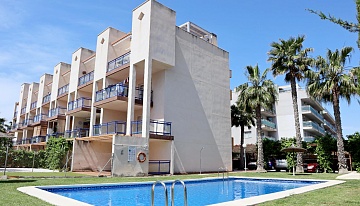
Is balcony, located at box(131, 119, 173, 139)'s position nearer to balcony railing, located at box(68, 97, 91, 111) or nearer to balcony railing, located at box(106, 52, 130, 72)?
balcony railing, located at box(106, 52, 130, 72)

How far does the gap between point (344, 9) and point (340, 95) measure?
2166 centimetres

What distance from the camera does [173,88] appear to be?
22781 mm

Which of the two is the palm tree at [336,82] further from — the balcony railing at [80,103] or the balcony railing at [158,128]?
the balcony railing at [80,103]

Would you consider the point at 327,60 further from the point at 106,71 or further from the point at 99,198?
the point at 99,198

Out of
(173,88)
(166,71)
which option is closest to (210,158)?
(173,88)

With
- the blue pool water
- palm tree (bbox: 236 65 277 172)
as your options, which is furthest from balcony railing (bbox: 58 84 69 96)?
the blue pool water

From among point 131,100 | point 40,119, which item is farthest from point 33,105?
point 131,100

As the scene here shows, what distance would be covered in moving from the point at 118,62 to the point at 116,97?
4244 mm

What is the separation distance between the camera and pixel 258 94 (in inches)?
1064

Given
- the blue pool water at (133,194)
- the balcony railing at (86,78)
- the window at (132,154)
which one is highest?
the balcony railing at (86,78)

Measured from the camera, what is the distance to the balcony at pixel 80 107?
27259 mm

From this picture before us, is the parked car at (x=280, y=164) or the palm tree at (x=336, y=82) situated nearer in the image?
the palm tree at (x=336, y=82)

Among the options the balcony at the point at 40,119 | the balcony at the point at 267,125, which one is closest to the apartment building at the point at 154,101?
the balcony at the point at 40,119

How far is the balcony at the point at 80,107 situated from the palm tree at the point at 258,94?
15.6 m
